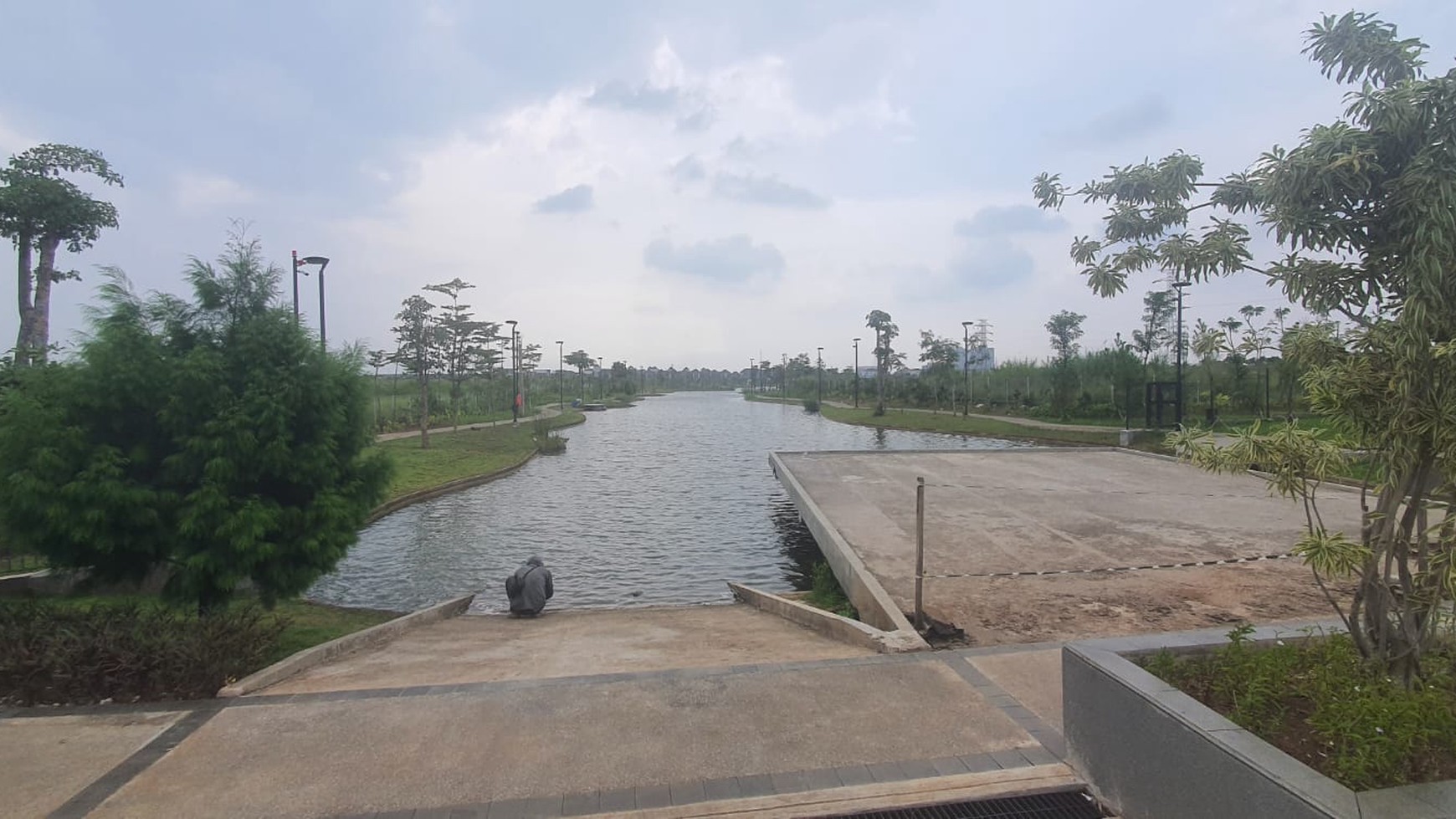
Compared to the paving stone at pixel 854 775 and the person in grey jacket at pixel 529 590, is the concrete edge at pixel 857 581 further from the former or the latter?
the person in grey jacket at pixel 529 590

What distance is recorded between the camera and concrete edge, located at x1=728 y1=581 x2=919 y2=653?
5.27 meters

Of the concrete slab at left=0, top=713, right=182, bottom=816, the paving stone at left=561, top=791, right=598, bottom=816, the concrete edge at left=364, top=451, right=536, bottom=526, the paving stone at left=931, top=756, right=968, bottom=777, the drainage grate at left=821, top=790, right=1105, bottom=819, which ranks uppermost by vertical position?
the paving stone at left=561, top=791, right=598, bottom=816

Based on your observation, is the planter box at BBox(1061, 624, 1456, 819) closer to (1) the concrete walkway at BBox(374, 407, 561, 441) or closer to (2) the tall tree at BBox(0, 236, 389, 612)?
(2) the tall tree at BBox(0, 236, 389, 612)

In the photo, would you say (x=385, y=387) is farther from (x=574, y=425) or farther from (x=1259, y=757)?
(x=1259, y=757)

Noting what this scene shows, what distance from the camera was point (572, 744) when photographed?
3664mm

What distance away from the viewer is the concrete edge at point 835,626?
5.27m

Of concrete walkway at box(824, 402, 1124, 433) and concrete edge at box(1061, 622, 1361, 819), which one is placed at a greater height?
concrete edge at box(1061, 622, 1361, 819)

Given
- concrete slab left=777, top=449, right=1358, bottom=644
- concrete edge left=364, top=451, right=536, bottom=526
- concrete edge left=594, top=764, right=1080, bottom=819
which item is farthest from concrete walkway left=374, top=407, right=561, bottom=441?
concrete edge left=594, top=764, right=1080, bottom=819

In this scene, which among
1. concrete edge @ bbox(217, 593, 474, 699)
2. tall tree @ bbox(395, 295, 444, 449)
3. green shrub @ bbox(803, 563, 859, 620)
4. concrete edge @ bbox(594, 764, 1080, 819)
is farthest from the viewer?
tall tree @ bbox(395, 295, 444, 449)

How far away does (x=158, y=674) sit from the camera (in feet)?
14.6

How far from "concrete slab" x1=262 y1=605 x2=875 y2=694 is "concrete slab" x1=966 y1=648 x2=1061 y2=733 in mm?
893

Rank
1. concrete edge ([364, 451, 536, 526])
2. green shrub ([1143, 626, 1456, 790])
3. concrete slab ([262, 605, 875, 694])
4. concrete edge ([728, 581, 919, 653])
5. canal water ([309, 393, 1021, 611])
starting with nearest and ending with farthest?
1. green shrub ([1143, 626, 1456, 790])
2. concrete slab ([262, 605, 875, 694])
3. concrete edge ([728, 581, 919, 653])
4. canal water ([309, 393, 1021, 611])
5. concrete edge ([364, 451, 536, 526])

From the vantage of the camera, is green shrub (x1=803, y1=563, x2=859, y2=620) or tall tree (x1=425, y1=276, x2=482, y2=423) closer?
green shrub (x1=803, y1=563, x2=859, y2=620)

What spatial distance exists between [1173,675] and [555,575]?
9.06 metres
